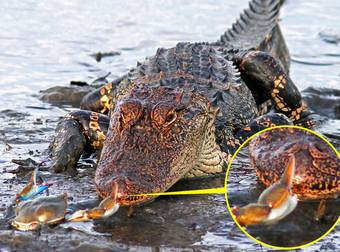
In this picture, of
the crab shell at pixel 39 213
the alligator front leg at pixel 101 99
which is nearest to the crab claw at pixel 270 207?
the crab shell at pixel 39 213

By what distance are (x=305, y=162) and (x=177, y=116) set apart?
1326mm

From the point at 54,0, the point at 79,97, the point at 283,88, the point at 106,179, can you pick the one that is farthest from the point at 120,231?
the point at 54,0

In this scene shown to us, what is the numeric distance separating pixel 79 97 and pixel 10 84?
96 cm

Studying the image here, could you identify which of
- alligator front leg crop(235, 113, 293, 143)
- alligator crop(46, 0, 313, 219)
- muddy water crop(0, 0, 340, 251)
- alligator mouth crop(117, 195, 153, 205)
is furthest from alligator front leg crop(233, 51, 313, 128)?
alligator mouth crop(117, 195, 153, 205)

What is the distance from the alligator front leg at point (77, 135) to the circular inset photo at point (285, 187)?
5.76 feet

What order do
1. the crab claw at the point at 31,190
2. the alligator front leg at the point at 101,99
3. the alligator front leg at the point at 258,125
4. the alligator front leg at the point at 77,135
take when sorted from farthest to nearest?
the alligator front leg at the point at 101,99 < the alligator front leg at the point at 258,125 < the alligator front leg at the point at 77,135 < the crab claw at the point at 31,190

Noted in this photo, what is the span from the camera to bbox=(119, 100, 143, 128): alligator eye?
287 inches

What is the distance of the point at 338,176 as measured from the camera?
22.0ft

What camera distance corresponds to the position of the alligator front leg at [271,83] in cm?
991

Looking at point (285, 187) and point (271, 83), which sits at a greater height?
point (285, 187)

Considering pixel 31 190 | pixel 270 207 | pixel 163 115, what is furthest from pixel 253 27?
pixel 270 207

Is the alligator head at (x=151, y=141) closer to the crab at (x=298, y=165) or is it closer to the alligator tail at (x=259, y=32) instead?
the crab at (x=298, y=165)

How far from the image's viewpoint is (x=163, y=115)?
734cm

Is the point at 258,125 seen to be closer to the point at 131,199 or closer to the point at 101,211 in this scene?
the point at 131,199
